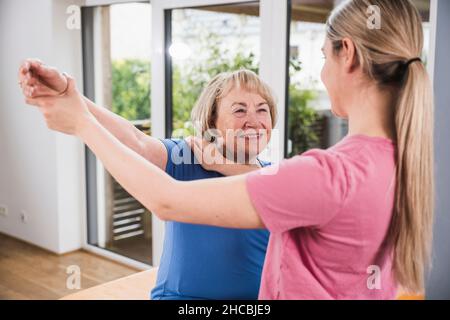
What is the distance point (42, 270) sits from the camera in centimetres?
381

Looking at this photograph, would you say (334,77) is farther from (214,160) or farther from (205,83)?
(205,83)

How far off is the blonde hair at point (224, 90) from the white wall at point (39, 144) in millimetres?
2786

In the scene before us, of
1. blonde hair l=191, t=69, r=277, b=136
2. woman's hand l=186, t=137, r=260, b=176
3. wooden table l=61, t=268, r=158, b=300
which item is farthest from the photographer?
wooden table l=61, t=268, r=158, b=300

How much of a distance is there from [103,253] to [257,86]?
3.06 meters

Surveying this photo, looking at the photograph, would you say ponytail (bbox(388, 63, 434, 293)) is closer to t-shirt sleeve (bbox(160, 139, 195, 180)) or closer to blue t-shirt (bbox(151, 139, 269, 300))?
blue t-shirt (bbox(151, 139, 269, 300))

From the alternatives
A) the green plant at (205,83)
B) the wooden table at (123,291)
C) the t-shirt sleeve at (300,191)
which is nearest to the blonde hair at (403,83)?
the t-shirt sleeve at (300,191)

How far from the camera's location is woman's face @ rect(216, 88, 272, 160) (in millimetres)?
1416

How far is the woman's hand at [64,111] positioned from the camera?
840mm

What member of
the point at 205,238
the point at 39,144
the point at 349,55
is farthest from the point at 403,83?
the point at 39,144

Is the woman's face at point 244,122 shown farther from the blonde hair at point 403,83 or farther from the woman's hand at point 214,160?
the blonde hair at point 403,83

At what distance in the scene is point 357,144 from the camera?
0.80 m

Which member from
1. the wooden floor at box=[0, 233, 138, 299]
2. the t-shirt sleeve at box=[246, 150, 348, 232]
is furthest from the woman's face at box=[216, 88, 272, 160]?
the wooden floor at box=[0, 233, 138, 299]

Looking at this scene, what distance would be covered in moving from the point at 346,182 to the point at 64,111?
1.52 feet
